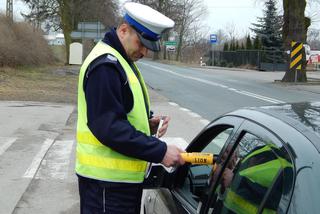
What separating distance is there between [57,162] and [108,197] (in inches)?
203

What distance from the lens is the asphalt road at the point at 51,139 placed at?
19.4 feet

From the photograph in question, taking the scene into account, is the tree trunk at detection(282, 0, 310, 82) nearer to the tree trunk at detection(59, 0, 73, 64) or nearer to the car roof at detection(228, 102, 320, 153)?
the tree trunk at detection(59, 0, 73, 64)

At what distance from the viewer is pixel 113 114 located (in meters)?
2.54

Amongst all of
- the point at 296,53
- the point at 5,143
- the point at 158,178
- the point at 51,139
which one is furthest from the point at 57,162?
the point at 296,53

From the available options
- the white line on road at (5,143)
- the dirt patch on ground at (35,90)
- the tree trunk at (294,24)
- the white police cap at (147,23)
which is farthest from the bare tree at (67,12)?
the white police cap at (147,23)

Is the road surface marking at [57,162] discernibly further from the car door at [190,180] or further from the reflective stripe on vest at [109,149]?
the reflective stripe on vest at [109,149]

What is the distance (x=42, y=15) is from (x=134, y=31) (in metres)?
42.5

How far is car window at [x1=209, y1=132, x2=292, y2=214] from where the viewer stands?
6.65ft

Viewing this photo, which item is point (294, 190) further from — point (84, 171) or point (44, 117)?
point (44, 117)

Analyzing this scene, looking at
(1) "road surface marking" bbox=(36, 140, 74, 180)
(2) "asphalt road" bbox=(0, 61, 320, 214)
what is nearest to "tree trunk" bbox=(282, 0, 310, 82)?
(2) "asphalt road" bbox=(0, 61, 320, 214)

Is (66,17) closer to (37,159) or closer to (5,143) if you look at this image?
(5,143)

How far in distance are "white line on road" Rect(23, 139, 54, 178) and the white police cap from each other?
4.54m

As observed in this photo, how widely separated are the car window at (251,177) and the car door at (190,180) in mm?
268

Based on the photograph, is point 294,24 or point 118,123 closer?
point 118,123
